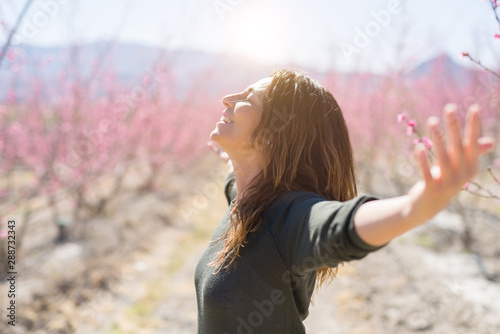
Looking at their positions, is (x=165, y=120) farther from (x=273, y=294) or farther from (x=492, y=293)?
(x=273, y=294)

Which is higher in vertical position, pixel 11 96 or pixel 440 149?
pixel 440 149

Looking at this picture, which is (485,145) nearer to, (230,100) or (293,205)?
(293,205)

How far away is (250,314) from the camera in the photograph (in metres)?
1.19

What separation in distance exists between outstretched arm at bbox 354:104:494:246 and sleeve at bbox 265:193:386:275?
4 cm

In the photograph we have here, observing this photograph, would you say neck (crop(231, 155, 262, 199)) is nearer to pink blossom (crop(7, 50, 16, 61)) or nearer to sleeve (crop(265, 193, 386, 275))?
sleeve (crop(265, 193, 386, 275))

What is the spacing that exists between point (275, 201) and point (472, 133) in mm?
650

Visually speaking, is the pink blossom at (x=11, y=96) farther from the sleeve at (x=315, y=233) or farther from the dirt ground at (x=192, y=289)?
the sleeve at (x=315, y=233)

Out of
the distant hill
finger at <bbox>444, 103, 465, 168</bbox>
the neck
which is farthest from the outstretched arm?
the distant hill

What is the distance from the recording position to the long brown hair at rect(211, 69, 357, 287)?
122 cm

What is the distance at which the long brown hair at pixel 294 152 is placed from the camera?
48.1 inches

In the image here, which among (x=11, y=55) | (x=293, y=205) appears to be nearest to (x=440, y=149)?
(x=293, y=205)

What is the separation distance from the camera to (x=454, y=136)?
66 cm

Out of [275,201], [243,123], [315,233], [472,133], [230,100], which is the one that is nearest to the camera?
[472,133]

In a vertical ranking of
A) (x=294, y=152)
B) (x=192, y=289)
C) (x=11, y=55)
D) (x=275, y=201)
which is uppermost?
(x=11, y=55)
